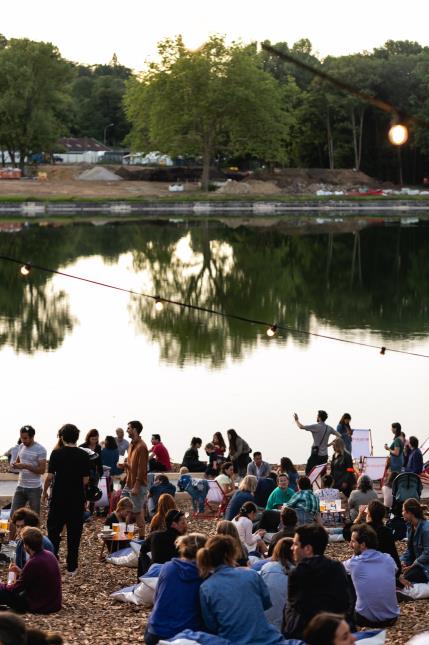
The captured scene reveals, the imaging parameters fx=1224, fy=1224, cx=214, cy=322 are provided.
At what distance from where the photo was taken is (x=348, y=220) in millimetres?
83938

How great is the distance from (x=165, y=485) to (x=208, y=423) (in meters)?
9.67

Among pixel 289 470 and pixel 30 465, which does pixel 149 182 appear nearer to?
pixel 289 470

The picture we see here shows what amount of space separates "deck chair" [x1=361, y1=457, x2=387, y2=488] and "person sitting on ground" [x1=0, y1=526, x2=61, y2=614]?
7.15 metres

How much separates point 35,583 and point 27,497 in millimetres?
2793

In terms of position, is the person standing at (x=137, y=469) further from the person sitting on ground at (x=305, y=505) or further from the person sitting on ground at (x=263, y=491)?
the person sitting on ground at (x=305, y=505)

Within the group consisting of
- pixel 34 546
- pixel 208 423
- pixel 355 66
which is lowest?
pixel 208 423

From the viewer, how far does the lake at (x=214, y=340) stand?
22.6m

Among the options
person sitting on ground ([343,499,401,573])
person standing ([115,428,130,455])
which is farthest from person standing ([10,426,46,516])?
person standing ([115,428,130,455])

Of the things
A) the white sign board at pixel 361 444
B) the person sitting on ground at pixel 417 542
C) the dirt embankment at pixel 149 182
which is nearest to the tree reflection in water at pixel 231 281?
the white sign board at pixel 361 444

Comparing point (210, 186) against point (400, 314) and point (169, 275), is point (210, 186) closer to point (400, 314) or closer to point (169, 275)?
point (169, 275)

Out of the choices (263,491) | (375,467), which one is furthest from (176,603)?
(375,467)

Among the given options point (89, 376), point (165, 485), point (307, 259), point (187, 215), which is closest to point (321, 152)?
point (187, 215)

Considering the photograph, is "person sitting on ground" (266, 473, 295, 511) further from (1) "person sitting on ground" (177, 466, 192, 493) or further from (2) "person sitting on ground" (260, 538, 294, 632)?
(2) "person sitting on ground" (260, 538, 294, 632)

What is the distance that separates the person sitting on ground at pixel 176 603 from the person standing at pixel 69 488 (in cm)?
296
